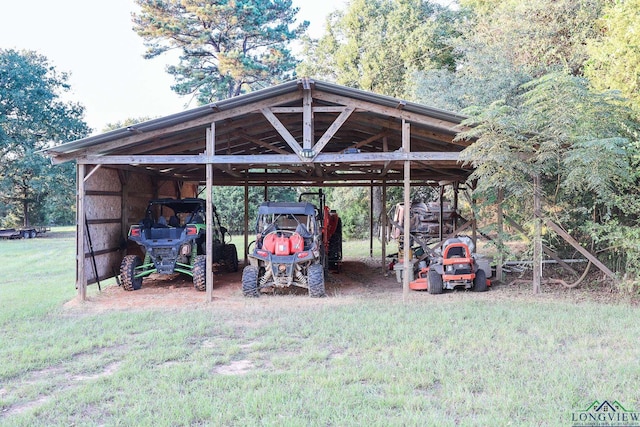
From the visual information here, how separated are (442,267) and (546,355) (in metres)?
4.04

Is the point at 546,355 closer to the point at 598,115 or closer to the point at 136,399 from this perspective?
the point at 136,399

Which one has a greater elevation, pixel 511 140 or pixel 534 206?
pixel 511 140

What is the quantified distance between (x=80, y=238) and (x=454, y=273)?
6.48m

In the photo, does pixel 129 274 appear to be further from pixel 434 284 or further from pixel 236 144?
pixel 434 284

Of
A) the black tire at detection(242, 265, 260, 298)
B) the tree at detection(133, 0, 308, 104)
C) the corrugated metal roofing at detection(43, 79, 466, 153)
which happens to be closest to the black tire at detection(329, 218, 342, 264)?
the black tire at detection(242, 265, 260, 298)

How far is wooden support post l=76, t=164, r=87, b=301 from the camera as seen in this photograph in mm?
8328

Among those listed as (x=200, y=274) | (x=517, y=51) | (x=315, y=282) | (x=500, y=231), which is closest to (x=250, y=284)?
(x=315, y=282)

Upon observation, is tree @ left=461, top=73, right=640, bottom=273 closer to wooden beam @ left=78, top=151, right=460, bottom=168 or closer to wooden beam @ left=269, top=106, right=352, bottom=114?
wooden beam @ left=78, top=151, right=460, bottom=168

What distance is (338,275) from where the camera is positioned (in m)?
11.9

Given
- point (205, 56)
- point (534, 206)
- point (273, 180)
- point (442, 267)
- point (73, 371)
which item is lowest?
point (73, 371)

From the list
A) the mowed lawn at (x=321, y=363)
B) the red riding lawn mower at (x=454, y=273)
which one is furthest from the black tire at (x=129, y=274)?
the red riding lawn mower at (x=454, y=273)

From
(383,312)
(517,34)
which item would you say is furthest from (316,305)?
(517,34)

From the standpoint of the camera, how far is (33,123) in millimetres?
24281

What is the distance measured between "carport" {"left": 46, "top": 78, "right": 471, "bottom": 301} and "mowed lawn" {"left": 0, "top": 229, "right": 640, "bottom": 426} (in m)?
1.65
